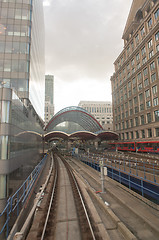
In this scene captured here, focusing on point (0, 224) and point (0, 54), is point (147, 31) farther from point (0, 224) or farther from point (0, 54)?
point (0, 224)

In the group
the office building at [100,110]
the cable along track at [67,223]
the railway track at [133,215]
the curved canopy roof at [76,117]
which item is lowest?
the cable along track at [67,223]

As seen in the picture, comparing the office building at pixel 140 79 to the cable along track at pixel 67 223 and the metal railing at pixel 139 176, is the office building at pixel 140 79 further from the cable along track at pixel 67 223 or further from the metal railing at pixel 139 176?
the cable along track at pixel 67 223

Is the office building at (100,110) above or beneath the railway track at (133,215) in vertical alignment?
above

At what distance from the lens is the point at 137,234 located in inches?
272

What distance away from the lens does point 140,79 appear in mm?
51938

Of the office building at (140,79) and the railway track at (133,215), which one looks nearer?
the railway track at (133,215)

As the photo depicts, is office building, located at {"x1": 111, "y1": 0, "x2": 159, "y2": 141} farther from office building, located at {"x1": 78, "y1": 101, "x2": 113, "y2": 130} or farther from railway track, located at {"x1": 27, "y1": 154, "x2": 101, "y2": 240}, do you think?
office building, located at {"x1": 78, "y1": 101, "x2": 113, "y2": 130}

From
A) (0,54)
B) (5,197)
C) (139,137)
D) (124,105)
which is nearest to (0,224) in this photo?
(5,197)

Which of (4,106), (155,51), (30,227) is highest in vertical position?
(155,51)

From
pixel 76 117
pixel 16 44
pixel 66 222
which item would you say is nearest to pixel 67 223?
pixel 66 222

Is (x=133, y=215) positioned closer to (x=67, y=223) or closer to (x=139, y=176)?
(x=67, y=223)

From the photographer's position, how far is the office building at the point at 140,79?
4369cm

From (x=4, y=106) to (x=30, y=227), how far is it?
377 inches

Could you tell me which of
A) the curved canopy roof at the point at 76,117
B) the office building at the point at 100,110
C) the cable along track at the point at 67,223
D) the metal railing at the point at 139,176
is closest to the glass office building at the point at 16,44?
the metal railing at the point at 139,176
